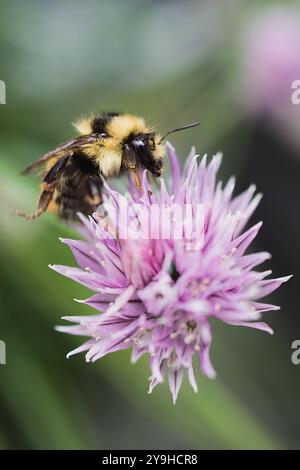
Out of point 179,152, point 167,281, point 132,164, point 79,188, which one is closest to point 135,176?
point 132,164

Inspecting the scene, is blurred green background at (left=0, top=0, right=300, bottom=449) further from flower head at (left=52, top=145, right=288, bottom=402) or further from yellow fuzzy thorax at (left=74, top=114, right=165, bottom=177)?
flower head at (left=52, top=145, right=288, bottom=402)

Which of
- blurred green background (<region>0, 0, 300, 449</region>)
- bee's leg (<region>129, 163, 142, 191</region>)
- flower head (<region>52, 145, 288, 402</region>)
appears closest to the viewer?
flower head (<region>52, 145, 288, 402</region>)

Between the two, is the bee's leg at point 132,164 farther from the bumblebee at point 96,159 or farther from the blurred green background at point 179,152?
the blurred green background at point 179,152

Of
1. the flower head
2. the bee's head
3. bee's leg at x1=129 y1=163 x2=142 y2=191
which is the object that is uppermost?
the bee's head

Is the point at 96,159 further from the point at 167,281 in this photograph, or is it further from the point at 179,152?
the point at 179,152

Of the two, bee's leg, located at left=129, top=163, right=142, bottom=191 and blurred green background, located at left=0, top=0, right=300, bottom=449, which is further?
blurred green background, located at left=0, top=0, right=300, bottom=449

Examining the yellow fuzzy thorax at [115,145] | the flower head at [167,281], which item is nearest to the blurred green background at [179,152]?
the yellow fuzzy thorax at [115,145]

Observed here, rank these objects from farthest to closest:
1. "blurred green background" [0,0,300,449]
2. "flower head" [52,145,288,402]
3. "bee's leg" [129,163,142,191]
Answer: "blurred green background" [0,0,300,449] < "bee's leg" [129,163,142,191] < "flower head" [52,145,288,402]

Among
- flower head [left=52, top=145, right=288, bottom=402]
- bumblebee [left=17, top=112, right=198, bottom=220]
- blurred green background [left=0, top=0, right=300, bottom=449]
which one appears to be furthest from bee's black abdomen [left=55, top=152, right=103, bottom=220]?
blurred green background [left=0, top=0, right=300, bottom=449]
